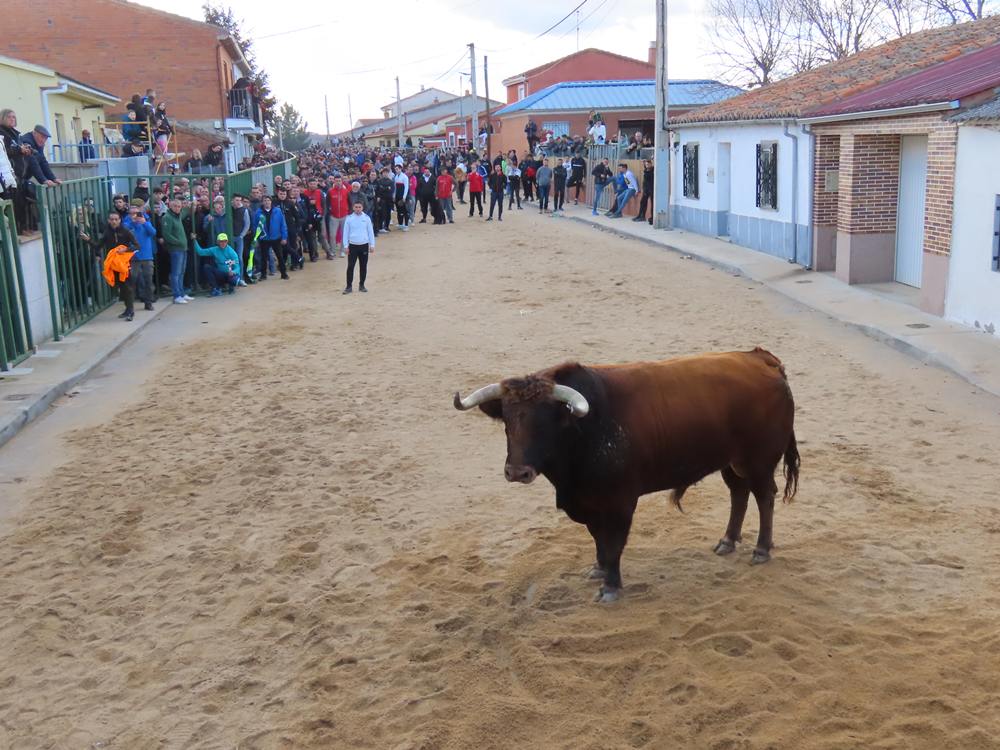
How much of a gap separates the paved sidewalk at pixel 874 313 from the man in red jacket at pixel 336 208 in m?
7.61

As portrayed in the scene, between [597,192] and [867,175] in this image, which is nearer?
[867,175]

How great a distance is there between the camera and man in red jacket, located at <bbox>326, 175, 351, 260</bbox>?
23.8 metres

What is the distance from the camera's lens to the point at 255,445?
31.2 ft

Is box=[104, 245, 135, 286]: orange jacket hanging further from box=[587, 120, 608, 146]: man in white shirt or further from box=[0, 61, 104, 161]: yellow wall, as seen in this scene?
box=[587, 120, 608, 146]: man in white shirt

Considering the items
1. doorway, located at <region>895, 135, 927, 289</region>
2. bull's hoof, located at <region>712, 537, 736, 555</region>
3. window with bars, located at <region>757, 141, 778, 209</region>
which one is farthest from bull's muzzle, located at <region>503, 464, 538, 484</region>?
window with bars, located at <region>757, 141, 778, 209</region>

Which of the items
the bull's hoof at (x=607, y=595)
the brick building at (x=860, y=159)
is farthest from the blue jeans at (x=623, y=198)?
the bull's hoof at (x=607, y=595)

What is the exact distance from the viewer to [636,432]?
5906mm

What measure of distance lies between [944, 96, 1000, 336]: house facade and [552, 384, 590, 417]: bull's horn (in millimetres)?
9401

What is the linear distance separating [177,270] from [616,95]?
133 feet

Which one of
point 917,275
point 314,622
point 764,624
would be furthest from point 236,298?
point 764,624

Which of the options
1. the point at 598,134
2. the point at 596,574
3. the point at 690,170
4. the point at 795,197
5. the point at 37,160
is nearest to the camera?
the point at 596,574

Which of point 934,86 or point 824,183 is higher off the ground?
point 934,86

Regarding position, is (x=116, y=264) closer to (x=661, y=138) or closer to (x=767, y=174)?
(x=767, y=174)

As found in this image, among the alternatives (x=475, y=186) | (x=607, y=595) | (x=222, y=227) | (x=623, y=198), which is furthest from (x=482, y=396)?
(x=475, y=186)
